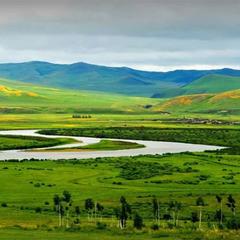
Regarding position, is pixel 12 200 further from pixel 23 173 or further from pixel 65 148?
pixel 65 148

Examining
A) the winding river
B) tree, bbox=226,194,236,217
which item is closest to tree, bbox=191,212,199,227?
tree, bbox=226,194,236,217

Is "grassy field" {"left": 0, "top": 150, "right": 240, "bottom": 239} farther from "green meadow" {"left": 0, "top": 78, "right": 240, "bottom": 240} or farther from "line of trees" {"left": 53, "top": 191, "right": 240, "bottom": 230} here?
"line of trees" {"left": 53, "top": 191, "right": 240, "bottom": 230}

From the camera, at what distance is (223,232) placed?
49156 mm

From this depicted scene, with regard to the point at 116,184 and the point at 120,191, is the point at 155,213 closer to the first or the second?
the point at 120,191

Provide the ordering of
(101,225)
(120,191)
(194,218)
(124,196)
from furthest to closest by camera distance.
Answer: (120,191)
(124,196)
(194,218)
(101,225)

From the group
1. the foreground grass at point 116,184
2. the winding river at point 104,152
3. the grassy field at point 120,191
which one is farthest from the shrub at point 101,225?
the winding river at point 104,152

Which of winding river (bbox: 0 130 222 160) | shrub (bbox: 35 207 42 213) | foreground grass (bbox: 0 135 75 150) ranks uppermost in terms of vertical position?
foreground grass (bbox: 0 135 75 150)

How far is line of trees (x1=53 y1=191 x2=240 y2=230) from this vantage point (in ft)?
173

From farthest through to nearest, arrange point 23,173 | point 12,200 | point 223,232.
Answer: point 23,173 < point 12,200 < point 223,232

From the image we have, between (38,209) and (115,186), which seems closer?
(38,209)

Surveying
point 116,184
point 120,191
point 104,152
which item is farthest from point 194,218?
point 104,152

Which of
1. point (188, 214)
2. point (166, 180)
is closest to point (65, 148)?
point (166, 180)

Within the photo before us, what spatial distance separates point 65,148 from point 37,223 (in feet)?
270

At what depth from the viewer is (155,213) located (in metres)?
59.1
